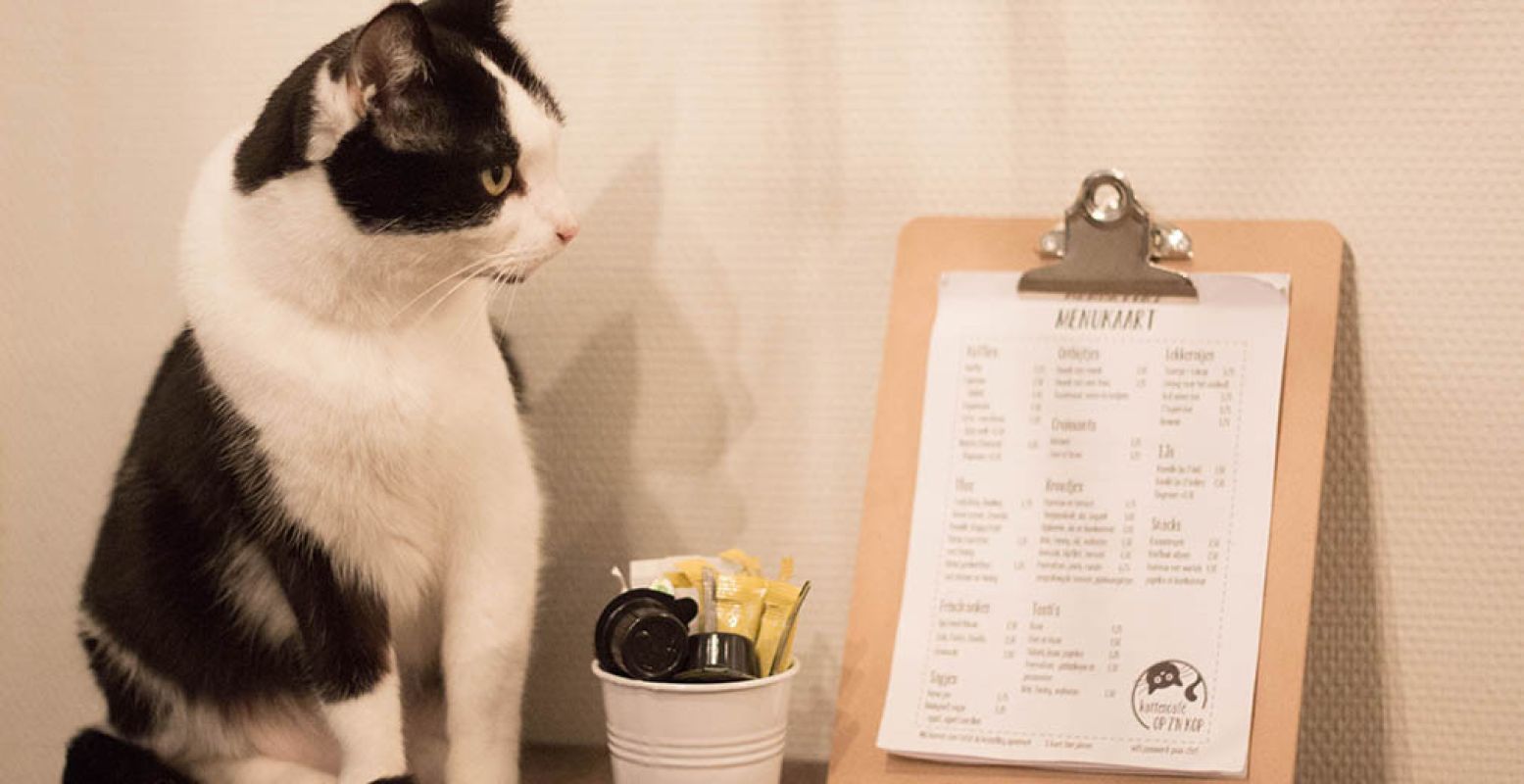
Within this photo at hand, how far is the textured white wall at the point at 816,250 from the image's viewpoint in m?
1.05

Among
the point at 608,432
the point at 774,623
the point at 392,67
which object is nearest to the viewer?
the point at 392,67

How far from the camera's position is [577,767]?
1166mm

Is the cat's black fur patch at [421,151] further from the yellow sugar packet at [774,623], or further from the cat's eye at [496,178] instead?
the yellow sugar packet at [774,623]

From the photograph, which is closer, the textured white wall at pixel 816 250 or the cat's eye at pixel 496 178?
the cat's eye at pixel 496 178

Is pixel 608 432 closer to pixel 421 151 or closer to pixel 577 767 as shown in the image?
pixel 577 767

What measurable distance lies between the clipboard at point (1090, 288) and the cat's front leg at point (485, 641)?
238 millimetres

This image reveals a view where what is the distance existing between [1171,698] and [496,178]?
0.57 meters

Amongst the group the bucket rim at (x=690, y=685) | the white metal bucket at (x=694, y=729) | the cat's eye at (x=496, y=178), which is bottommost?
the white metal bucket at (x=694, y=729)

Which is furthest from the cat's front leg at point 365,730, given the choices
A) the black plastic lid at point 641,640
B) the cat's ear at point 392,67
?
the cat's ear at point 392,67

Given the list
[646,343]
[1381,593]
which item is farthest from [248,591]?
[1381,593]

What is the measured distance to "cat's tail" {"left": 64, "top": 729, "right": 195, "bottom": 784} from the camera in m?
0.99

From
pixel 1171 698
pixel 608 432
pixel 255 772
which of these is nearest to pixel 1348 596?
pixel 1171 698

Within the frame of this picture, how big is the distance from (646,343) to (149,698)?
47cm

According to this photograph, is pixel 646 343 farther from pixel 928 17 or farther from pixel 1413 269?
pixel 1413 269
